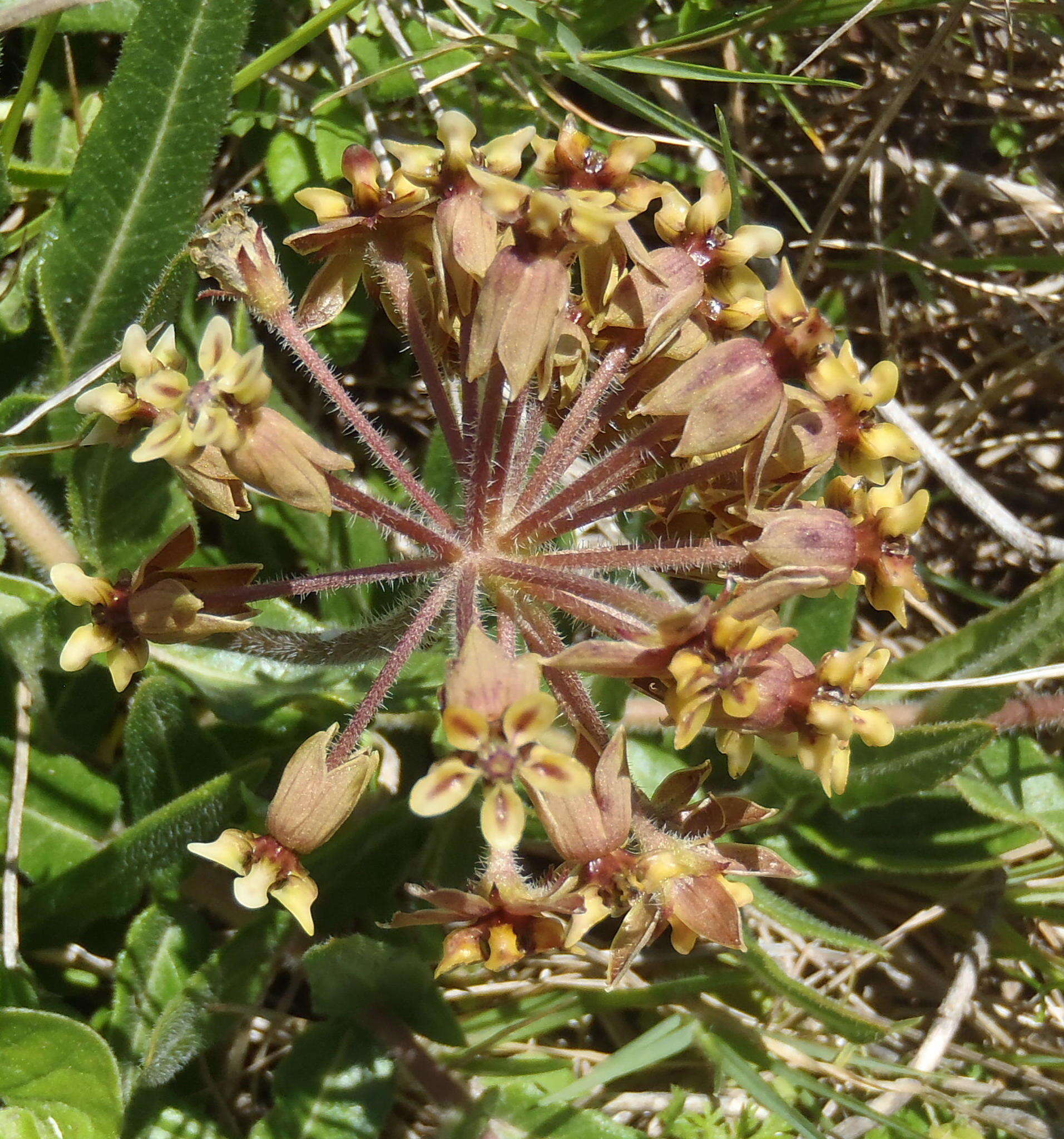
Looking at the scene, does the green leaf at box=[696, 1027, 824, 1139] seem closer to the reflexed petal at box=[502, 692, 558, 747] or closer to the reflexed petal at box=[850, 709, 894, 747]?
the reflexed petal at box=[850, 709, 894, 747]

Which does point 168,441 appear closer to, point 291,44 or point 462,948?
point 462,948

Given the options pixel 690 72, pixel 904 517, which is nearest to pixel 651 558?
pixel 904 517

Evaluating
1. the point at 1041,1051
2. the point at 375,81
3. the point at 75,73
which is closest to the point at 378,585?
the point at 375,81

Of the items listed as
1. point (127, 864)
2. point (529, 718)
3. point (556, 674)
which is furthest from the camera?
point (127, 864)

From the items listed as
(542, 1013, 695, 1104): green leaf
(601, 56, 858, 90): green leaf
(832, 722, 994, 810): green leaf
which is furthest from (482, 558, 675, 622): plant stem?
(601, 56, 858, 90): green leaf

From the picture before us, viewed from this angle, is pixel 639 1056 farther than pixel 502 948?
Yes

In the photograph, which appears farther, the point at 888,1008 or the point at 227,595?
the point at 888,1008

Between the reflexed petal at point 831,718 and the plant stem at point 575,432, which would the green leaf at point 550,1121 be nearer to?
the reflexed petal at point 831,718

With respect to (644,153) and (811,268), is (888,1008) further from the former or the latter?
(644,153)
